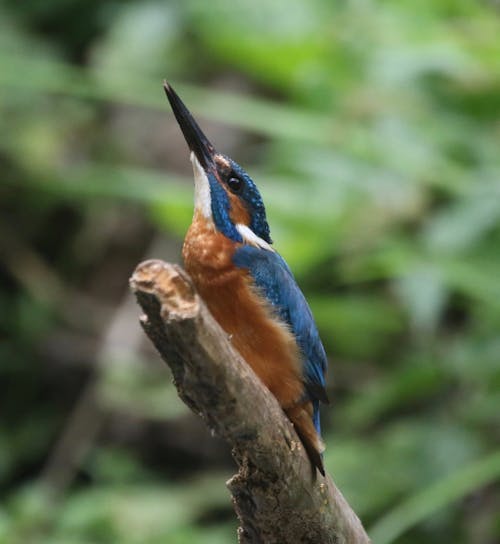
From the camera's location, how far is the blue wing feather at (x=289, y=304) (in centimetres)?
192

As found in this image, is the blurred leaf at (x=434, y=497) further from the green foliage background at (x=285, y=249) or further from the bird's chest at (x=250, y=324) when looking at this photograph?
the bird's chest at (x=250, y=324)

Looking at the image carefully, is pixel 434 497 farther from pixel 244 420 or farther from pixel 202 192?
pixel 244 420

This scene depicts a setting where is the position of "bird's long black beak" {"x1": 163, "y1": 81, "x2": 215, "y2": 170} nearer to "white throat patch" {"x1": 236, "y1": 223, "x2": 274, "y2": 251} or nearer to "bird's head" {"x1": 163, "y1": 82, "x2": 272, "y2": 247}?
"bird's head" {"x1": 163, "y1": 82, "x2": 272, "y2": 247}

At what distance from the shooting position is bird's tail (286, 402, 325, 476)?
6.03 ft

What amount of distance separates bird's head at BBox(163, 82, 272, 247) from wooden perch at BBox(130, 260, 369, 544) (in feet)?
1.51

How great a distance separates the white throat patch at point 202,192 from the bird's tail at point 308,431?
42cm

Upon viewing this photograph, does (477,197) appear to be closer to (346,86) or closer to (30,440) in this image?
(346,86)

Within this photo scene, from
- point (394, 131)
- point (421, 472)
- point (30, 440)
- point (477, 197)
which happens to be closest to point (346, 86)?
point (394, 131)

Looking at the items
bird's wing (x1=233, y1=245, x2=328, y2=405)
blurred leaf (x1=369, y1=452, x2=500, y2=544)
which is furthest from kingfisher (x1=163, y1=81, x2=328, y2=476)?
blurred leaf (x1=369, y1=452, x2=500, y2=544)

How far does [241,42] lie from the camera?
3.93m

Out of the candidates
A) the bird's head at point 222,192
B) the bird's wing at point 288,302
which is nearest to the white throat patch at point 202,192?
the bird's head at point 222,192

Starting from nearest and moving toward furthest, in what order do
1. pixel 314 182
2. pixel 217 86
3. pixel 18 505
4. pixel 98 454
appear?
1. pixel 18 505
2. pixel 314 182
3. pixel 98 454
4. pixel 217 86

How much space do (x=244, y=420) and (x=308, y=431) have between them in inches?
11.2

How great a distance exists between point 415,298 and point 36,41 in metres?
2.54
